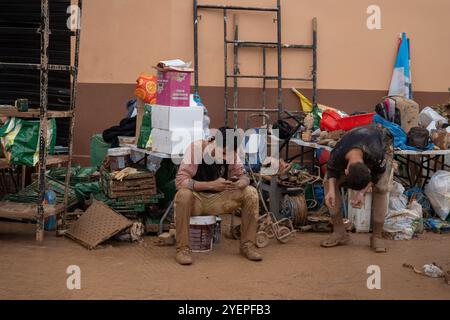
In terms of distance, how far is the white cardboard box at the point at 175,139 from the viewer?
688 centimetres

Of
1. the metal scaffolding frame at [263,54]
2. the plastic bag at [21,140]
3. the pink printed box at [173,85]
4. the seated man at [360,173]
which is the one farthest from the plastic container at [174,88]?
the metal scaffolding frame at [263,54]

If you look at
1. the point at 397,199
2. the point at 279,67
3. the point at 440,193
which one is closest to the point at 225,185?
the point at 397,199

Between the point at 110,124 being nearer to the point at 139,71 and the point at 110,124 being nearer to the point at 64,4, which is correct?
the point at 139,71

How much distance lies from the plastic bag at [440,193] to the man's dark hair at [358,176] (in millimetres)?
2506

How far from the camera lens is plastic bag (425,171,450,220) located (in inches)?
316

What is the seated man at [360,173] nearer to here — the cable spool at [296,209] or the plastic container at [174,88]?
the cable spool at [296,209]

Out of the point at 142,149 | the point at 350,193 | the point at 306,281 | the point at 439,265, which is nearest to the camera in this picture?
the point at 306,281

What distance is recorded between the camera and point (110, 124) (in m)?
9.89

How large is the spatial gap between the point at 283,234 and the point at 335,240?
567mm

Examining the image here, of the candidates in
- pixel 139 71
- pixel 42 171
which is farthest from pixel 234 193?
pixel 139 71

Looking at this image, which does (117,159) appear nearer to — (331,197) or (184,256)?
(184,256)

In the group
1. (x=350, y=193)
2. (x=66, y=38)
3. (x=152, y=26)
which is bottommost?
(x=350, y=193)

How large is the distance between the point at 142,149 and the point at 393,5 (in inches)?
205

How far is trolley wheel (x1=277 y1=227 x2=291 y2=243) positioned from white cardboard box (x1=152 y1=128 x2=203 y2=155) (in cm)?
135
